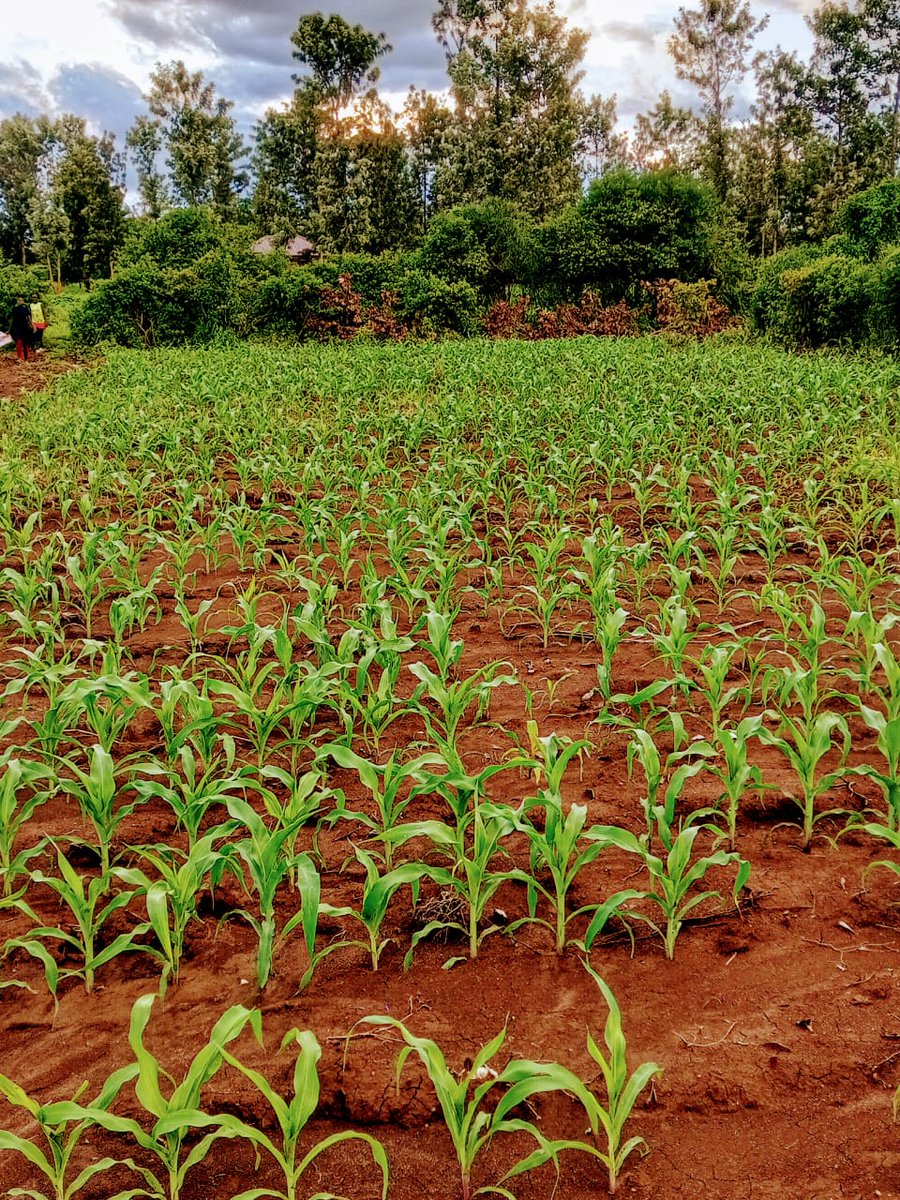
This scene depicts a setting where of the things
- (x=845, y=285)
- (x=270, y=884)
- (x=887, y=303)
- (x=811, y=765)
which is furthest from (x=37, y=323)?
(x=811, y=765)

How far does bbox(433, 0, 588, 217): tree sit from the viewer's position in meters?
33.6

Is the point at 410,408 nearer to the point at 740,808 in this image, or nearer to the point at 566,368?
the point at 566,368

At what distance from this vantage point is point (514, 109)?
33875mm

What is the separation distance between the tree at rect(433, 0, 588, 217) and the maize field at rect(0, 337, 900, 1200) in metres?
33.3

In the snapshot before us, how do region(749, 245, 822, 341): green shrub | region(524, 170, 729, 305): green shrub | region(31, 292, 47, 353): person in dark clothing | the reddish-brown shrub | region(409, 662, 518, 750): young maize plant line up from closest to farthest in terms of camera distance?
region(409, 662, 518, 750): young maize plant, region(749, 245, 822, 341): green shrub, region(31, 292, 47, 353): person in dark clothing, the reddish-brown shrub, region(524, 170, 729, 305): green shrub

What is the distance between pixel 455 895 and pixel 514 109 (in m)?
38.2

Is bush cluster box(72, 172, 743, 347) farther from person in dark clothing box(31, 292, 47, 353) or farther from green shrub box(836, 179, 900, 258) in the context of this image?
green shrub box(836, 179, 900, 258)

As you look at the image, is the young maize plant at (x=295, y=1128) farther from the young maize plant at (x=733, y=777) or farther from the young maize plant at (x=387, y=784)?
the young maize plant at (x=733, y=777)

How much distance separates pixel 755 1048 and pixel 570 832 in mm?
639

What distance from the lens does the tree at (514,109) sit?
33562 mm

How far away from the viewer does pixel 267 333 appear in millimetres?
24031

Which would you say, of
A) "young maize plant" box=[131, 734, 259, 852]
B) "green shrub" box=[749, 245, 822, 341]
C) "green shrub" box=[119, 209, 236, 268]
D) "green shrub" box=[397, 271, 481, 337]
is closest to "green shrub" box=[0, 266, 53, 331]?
"green shrub" box=[119, 209, 236, 268]

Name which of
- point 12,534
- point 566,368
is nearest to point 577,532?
point 12,534

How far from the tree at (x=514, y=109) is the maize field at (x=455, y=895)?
33.3m
